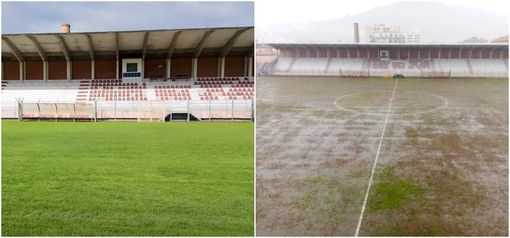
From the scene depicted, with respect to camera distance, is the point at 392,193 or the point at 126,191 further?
the point at 392,193

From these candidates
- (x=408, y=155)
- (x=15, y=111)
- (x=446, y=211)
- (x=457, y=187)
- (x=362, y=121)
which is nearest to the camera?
(x=446, y=211)

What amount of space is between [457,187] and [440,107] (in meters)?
6.41

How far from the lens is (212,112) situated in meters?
9.70

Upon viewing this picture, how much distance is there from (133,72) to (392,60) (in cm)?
1625

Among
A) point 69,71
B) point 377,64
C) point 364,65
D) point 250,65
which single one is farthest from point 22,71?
point 377,64

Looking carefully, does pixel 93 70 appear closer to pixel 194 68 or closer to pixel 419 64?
pixel 194 68

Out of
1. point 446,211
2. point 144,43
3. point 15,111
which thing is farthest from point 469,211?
point 144,43

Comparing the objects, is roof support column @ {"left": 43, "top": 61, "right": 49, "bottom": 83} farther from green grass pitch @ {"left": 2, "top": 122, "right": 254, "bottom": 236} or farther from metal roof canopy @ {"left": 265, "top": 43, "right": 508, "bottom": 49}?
metal roof canopy @ {"left": 265, "top": 43, "right": 508, "bottom": 49}

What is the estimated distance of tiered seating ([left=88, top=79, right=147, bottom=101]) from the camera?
456 inches

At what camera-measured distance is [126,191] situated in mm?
2664

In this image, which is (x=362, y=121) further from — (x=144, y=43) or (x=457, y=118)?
(x=144, y=43)

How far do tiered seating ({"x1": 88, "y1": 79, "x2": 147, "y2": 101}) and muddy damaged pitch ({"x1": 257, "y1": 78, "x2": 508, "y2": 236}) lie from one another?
530cm

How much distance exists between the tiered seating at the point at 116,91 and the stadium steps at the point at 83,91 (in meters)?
0.12

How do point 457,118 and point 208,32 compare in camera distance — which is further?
point 208,32
